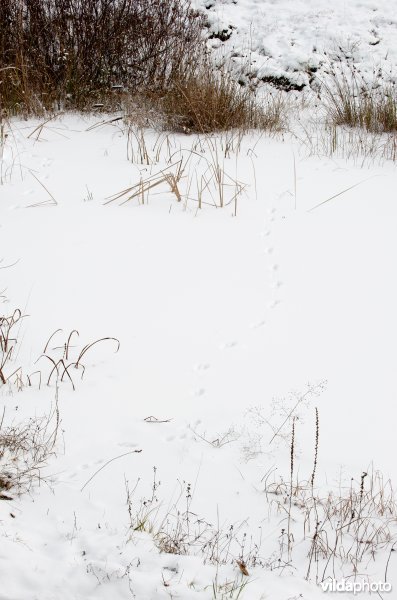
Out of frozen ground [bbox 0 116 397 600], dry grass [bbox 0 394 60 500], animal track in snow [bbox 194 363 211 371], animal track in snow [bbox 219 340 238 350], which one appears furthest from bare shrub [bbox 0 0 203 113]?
dry grass [bbox 0 394 60 500]

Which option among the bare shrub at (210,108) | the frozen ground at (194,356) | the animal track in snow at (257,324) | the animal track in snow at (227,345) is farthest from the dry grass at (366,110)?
the animal track in snow at (227,345)

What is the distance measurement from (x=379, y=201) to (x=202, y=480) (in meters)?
2.80

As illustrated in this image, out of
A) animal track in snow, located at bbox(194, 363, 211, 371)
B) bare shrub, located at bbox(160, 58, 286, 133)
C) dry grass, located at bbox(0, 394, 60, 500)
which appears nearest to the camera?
dry grass, located at bbox(0, 394, 60, 500)

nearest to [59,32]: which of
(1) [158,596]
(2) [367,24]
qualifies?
(2) [367,24]

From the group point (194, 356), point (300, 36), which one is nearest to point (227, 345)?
point (194, 356)

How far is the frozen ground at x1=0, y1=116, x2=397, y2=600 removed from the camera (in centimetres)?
164

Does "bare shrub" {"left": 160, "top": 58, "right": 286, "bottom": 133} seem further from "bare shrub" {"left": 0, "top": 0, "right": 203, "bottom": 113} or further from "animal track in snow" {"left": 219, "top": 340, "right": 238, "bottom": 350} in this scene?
"animal track in snow" {"left": 219, "top": 340, "right": 238, "bottom": 350}

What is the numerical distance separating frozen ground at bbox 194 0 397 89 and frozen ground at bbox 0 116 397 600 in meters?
1.81

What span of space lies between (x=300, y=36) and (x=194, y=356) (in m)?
5.22

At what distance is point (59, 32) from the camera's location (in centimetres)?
499

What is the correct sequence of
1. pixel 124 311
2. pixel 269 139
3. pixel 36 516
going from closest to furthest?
pixel 36 516
pixel 124 311
pixel 269 139

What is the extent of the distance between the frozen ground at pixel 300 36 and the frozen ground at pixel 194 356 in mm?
1806

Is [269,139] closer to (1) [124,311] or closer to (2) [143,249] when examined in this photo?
(2) [143,249]

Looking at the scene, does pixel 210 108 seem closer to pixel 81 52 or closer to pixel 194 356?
pixel 81 52
